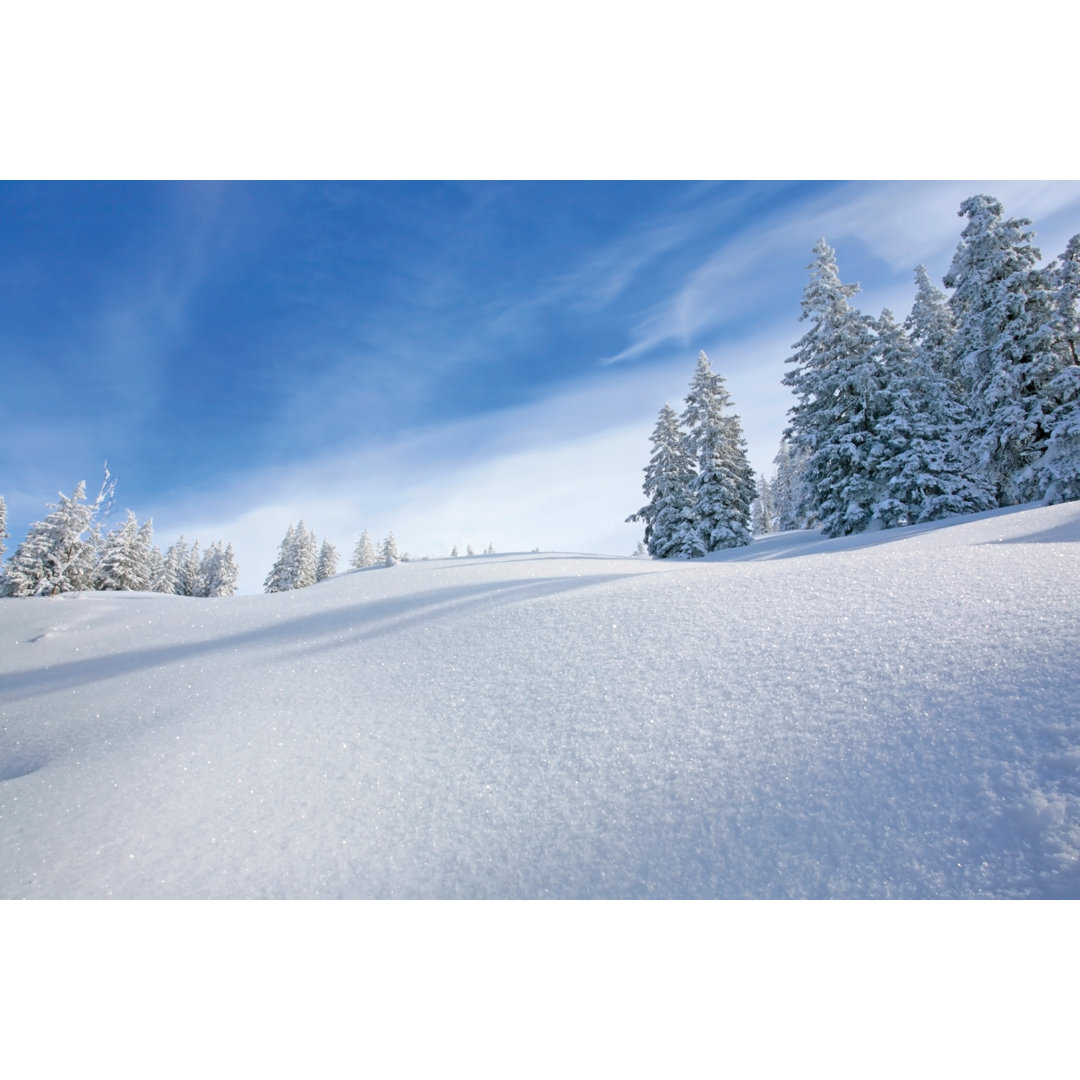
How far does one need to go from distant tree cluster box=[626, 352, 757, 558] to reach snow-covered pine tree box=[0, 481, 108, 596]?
3264 centimetres

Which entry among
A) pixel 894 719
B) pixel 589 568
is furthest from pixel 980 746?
pixel 589 568

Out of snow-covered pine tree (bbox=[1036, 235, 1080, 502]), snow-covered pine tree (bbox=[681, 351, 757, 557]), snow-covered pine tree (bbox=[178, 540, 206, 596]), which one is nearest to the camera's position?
snow-covered pine tree (bbox=[1036, 235, 1080, 502])

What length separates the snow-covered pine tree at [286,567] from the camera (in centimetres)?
4903

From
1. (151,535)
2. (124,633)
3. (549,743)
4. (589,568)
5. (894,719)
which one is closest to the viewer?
(894,719)

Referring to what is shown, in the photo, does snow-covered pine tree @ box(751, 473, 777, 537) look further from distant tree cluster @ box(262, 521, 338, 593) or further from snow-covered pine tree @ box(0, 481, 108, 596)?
snow-covered pine tree @ box(0, 481, 108, 596)

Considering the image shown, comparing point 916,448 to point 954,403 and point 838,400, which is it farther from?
point 954,403

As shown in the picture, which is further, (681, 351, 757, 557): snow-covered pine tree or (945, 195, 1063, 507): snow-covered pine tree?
(681, 351, 757, 557): snow-covered pine tree

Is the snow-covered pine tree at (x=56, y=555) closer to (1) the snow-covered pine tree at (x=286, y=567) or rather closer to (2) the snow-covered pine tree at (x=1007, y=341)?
(1) the snow-covered pine tree at (x=286, y=567)

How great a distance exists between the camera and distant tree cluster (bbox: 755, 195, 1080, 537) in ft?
50.2

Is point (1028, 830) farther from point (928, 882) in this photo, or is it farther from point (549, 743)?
point (549, 743)

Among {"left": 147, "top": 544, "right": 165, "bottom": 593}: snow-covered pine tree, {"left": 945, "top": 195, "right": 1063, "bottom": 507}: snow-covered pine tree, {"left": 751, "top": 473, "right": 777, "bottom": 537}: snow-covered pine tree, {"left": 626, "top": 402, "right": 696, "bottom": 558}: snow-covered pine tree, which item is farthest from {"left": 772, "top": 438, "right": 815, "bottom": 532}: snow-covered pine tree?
{"left": 147, "top": 544, "right": 165, "bottom": 593}: snow-covered pine tree

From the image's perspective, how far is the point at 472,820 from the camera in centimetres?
258

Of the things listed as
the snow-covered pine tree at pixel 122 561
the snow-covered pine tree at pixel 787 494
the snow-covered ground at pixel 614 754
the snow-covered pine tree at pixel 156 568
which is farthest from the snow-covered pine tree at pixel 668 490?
the snow-covered pine tree at pixel 156 568
